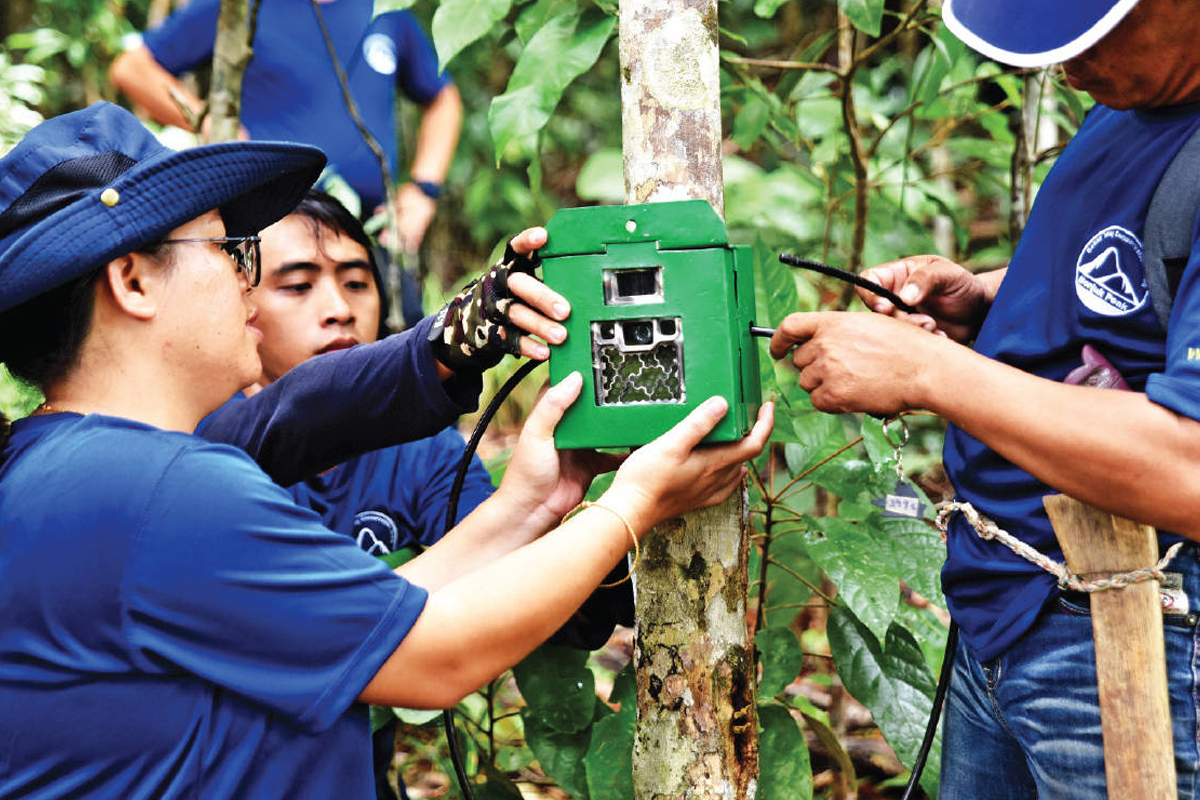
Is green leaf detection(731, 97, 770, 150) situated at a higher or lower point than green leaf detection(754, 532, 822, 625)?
higher

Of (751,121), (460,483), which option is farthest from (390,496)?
(751,121)

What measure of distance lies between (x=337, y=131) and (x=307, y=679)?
2233 mm

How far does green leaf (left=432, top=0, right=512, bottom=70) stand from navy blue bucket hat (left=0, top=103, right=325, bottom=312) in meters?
0.59

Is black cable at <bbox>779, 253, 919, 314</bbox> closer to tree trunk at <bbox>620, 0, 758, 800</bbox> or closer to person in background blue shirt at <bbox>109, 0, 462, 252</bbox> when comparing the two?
tree trunk at <bbox>620, 0, 758, 800</bbox>

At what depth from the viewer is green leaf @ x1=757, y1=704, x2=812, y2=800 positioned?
1.96 m

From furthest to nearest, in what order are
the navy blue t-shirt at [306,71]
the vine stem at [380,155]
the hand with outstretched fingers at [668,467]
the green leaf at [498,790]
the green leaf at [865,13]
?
the navy blue t-shirt at [306,71] < the vine stem at [380,155] < the green leaf at [498,790] < the green leaf at [865,13] < the hand with outstretched fingers at [668,467]

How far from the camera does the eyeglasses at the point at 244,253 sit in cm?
144

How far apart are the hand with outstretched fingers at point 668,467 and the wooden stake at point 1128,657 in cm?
44


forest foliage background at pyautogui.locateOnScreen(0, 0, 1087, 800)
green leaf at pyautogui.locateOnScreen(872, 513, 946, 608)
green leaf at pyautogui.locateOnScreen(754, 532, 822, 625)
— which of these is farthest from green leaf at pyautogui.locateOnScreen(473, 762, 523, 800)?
green leaf at pyautogui.locateOnScreen(872, 513, 946, 608)

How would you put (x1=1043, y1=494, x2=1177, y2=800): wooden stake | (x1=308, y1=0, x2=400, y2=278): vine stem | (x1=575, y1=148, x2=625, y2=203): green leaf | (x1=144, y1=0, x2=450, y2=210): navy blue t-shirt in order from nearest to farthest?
(x1=1043, y1=494, x2=1177, y2=800): wooden stake < (x1=308, y1=0, x2=400, y2=278): vine stem < (x1=144, y1=0, x2=450, y2=210): navy blue t-shirt < (x1=575, y1=148, x2=625, y2=203): green leaf

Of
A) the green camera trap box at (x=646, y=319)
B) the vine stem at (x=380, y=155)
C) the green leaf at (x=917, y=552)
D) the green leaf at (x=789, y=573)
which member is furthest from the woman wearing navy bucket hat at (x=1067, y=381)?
the vine stem at (x=380, y=155)

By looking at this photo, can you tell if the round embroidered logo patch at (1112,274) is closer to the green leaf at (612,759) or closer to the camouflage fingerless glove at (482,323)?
the camouflage fingerless glove at (482,323)

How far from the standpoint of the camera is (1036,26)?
4.32 ft

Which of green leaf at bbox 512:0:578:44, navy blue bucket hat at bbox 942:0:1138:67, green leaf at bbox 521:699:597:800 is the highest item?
green leaf at bbox 512:0:578:44
